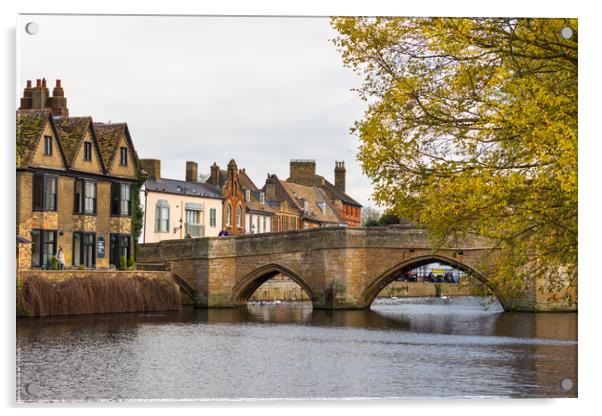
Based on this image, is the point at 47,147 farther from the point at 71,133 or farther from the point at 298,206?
the point at 298,206

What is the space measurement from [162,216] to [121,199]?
6.14 metres

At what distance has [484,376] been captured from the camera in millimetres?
15570

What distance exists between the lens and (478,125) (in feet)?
43.7

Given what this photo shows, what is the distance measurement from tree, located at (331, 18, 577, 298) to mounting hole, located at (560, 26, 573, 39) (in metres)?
0.01

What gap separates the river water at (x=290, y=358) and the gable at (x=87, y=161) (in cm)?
410

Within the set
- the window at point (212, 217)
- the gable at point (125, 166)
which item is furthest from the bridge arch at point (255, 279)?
the gable at point (125, 166)

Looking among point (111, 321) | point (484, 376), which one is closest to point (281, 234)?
point (111, 321)

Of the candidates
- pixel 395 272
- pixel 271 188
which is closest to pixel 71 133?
pixel 395 272

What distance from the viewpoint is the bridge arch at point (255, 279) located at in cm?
3569

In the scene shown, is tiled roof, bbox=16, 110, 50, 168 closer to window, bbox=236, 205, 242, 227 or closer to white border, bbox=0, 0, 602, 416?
white border, bbox=0, 0, 602, 416

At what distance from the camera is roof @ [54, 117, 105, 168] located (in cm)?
2470
